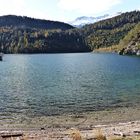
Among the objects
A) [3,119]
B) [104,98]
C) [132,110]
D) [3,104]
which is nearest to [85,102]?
[104,98]

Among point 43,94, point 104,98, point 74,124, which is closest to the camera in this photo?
point 74,124

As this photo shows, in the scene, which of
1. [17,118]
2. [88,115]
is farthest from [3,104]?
[88,115]

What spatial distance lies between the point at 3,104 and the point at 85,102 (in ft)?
46.5

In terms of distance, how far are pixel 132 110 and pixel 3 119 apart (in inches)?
787

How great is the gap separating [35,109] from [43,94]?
16303mm

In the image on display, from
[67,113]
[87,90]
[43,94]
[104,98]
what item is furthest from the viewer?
[87,90]

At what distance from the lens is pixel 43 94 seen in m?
75.1

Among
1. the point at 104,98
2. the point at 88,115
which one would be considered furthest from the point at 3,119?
the point at 104,98

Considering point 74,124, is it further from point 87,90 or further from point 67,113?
point 87,90

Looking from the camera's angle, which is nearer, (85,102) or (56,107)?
(56,107)

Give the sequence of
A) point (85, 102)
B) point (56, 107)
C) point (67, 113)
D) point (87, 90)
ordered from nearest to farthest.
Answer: point (67, 113) < point (56, 107) < point (85, 102) < point (87, 90)

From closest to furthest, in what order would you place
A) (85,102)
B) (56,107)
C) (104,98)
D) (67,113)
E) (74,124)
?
(74,124)
(67,113)
(56,107)
(85,102)
(104,98)

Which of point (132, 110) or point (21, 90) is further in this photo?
point (21, 90)

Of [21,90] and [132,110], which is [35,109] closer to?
[132,110]
